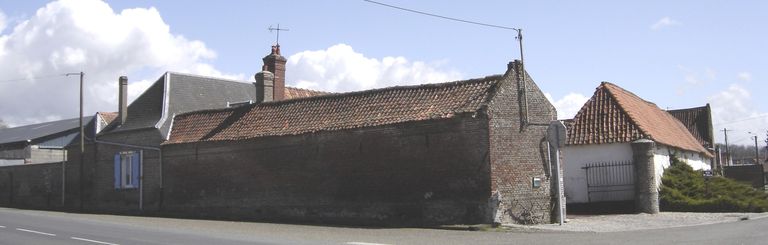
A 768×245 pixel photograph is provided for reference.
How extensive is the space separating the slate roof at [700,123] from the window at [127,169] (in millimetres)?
36528

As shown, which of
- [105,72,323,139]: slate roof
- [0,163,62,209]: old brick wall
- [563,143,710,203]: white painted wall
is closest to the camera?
[563,143,710,203]: white painted wall

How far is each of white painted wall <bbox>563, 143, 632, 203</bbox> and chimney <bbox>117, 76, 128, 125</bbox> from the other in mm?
19322

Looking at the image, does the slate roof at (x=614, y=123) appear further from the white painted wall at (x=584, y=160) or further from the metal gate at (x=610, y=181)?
the metal gate at (x=610, y=181)

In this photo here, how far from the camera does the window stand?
100 ft

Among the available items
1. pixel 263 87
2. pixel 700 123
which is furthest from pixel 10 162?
pixel 700 123

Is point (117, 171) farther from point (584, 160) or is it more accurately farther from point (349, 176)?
point (584, 160)

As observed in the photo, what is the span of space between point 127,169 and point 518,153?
17773 millimetres

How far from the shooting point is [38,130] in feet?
163

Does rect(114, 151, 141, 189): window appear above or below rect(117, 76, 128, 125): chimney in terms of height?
below

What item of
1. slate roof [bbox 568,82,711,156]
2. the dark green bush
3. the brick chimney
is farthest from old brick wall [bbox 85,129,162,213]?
the dark green bush

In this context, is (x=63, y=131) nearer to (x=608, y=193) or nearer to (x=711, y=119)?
(x=608, y=193)

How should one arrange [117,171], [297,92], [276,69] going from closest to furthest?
[117,171] < [276,69] < [297,92]

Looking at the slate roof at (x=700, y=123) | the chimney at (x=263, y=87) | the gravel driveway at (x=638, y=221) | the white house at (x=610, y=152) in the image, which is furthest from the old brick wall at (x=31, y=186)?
the slate roof at (x=700, y=123)

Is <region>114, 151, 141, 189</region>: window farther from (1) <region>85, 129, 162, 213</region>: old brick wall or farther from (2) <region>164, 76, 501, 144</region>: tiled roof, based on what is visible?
(2) <region>164, 76, 501, 144</region>: tiled roof
